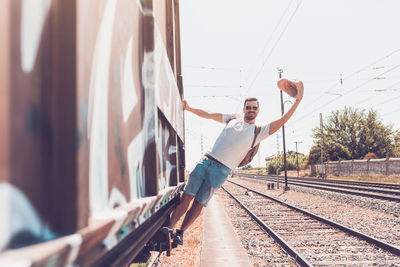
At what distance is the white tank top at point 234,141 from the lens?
160 inches

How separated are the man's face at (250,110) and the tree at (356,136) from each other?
61.1 meters

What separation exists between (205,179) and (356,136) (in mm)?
65296

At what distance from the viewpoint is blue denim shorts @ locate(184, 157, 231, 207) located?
4078 millimetres

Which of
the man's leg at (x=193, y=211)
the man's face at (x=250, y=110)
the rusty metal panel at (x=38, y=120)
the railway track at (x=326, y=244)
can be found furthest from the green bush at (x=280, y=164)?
the rusty metal panel at (x=38, y=120)

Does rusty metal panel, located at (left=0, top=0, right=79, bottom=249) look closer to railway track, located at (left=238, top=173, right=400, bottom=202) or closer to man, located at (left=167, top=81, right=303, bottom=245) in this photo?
man, located at (left=167, top=81, right=303, bottom=245)

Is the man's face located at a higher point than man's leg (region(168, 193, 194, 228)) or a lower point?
higher

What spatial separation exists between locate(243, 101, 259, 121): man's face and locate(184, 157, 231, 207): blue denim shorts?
0.64 metres

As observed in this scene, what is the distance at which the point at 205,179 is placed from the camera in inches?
161

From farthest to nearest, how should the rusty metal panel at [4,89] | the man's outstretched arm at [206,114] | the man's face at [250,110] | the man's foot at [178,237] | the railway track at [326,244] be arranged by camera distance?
the railway track at [326,244] < the man's outstretched arm at [206,114] < the man's face at [250,110] < the man's foot at [178,237] < the rusty metal panel at [4,89]

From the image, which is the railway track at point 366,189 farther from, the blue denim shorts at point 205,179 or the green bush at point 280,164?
the green bush at point 280,164

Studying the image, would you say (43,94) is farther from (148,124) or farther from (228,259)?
(228,259)

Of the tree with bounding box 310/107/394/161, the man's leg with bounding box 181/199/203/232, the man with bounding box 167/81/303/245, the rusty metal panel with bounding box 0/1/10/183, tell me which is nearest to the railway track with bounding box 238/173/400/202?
the man with bounding box 167/81/303/245

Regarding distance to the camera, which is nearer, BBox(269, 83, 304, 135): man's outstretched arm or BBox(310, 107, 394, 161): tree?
BBox(269, 83, 304, 135): man's outstretched arm

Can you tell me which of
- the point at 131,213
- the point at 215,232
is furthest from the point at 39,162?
the point at 215,232
